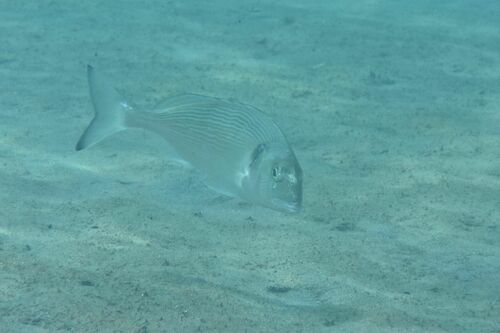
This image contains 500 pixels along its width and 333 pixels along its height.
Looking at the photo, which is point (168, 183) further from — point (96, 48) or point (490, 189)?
point (96, 48)

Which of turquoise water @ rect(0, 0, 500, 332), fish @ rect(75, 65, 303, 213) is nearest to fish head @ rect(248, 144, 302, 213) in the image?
fish @ rect(75, 65, 303, 213)

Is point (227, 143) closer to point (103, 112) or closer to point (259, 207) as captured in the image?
point (103, 112)

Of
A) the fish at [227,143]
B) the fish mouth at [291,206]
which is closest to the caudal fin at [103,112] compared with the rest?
the fish at [227,143]

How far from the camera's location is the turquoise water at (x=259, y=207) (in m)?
3.57

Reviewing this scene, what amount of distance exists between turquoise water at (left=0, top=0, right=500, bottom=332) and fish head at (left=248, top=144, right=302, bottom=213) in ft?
2.49

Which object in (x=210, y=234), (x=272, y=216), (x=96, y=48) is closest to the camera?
(x=210, y=234)

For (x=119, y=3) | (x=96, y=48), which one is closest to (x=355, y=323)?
(x=96, y=48)

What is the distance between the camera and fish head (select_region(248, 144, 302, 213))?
316 centimetres

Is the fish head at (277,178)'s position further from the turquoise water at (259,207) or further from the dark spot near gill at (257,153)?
the turquoise water at (259,207)

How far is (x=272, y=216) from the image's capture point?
5.01 meters

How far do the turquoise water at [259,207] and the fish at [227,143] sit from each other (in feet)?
0.74

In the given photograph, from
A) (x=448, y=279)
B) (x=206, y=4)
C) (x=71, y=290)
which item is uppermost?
(x=206, y=4)

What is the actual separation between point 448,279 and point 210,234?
1779 mm

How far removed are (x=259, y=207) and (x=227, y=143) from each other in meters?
1.96
